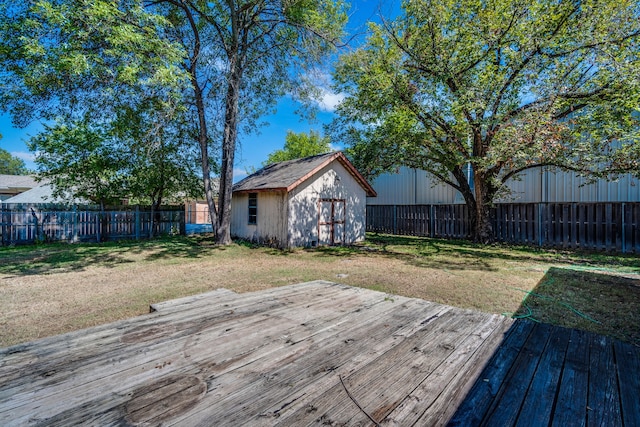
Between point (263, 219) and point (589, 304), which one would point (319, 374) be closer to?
point (589, 304)

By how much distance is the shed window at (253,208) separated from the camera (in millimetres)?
12695

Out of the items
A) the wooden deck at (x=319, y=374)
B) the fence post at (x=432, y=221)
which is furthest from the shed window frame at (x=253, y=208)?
the wooden deck at (x=319, y=374)

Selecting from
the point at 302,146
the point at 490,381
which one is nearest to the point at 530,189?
the point at 490,381

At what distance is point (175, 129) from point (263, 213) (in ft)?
19.0

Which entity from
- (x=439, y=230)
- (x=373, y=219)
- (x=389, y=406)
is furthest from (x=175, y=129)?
(x=389, y=406)

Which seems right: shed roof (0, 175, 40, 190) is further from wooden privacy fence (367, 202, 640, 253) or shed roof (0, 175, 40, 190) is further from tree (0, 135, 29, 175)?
tree (0, 135, 29, 175)

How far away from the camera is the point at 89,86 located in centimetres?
885

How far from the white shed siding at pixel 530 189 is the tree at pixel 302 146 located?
35.3 feet

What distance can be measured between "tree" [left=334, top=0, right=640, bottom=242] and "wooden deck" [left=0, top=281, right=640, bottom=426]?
7.80 metres

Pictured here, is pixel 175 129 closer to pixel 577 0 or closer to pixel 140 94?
pixel 140 94

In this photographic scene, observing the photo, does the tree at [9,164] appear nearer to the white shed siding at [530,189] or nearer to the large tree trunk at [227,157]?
the large tree trunk at [227,157]

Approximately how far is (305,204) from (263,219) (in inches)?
78.0

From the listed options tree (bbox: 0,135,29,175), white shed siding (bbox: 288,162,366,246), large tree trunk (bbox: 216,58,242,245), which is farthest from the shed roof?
tree (bbox: 0,135,29,175)

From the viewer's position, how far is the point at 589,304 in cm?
471
